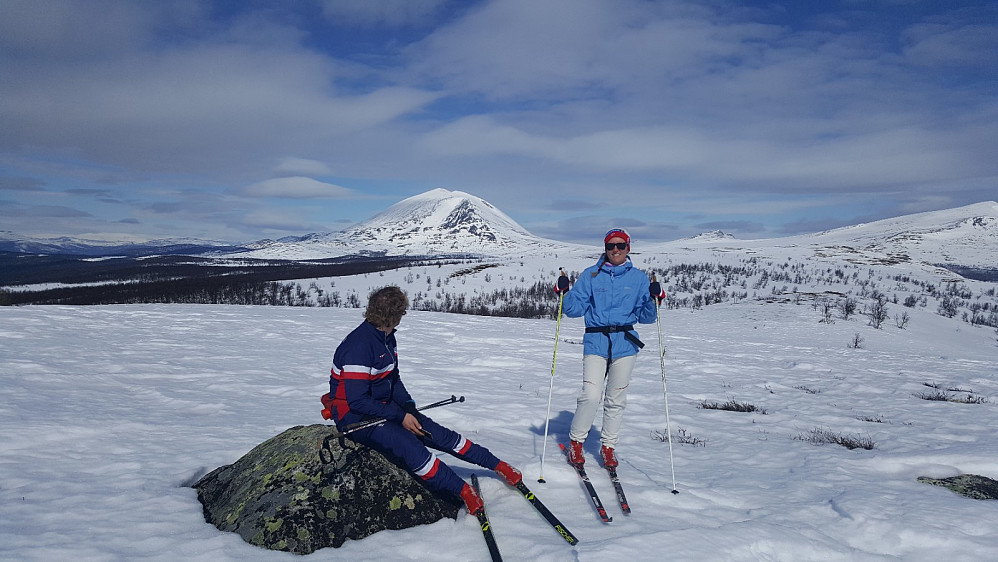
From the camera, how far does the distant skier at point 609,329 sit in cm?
565

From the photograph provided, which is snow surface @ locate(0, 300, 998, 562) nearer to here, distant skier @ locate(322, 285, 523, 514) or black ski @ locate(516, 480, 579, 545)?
black ski @ locate(516, 480, 579, 545)

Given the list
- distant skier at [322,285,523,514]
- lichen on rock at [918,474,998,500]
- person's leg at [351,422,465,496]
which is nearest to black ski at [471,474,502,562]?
distant skier at [322,285,523,514]

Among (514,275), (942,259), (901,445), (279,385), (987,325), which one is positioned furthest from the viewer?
(942,259)

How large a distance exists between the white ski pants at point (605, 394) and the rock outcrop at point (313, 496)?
1.96 metres

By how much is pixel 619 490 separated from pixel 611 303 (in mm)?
2161

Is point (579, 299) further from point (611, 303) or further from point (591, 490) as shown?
point (591, 490)

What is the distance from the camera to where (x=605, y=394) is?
5699 mm

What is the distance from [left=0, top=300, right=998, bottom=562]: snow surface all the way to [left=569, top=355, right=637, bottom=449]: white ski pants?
1.68 feet

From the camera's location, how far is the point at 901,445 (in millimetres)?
6645

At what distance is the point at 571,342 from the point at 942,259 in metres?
170

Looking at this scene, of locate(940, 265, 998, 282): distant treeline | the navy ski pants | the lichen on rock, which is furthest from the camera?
locate(940, 265, 998, 282): distant treeline

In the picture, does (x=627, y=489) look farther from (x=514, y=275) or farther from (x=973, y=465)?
(x=514, y=275)

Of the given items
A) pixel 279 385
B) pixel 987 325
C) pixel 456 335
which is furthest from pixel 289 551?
pixel 987 325

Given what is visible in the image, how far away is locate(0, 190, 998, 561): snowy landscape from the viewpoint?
3.95 meters
